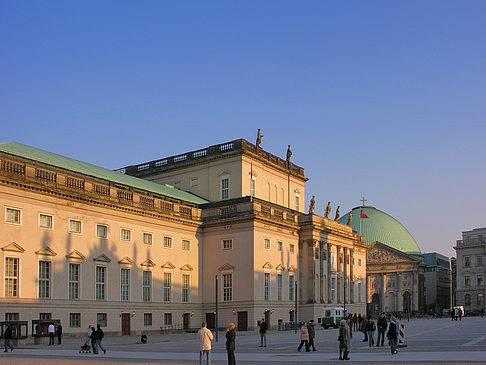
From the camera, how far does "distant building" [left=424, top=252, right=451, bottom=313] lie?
545ft

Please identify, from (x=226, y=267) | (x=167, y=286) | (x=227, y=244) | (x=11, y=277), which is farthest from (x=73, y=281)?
(x=227, y=244)

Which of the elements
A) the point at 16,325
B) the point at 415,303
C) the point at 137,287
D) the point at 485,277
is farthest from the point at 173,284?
the point at 485,277

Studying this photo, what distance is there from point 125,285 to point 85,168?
541 inches

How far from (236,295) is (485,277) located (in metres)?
96.8

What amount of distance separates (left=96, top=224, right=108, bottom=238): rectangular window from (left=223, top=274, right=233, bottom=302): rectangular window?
1739 cm

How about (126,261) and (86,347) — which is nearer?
(86,347)

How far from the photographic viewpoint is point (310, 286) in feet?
→ 256

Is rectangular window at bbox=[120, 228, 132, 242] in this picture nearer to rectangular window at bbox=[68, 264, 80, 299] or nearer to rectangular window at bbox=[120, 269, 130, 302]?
rectangular window at bbox=[120, 269, 130, 302]

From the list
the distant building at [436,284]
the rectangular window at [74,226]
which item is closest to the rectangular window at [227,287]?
the rectangular window at [74,226]

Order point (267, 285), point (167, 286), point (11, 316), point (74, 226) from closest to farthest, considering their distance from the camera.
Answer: point (11, 316) → point (74, 226) → point (167, 286) → point (267, 285)

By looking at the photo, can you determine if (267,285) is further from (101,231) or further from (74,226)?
(74,226)

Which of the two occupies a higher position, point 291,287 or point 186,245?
point 186,245

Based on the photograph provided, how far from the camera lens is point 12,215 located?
156 ft

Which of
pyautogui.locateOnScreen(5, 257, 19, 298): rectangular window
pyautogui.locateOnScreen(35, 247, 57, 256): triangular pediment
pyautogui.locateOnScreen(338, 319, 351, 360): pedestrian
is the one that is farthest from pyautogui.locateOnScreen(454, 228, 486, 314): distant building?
pyautogui.locateOnScreen(338, 319, 351, 360): pedestrian
